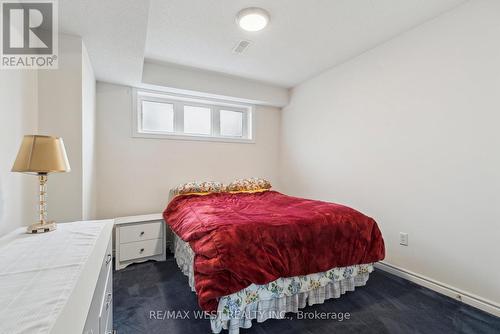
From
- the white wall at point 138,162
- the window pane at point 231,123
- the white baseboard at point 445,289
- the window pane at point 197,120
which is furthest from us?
the window pane at point 231,123

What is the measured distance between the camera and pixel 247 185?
11.3 feet

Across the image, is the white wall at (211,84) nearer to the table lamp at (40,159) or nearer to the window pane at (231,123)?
the window pane at (231,123)

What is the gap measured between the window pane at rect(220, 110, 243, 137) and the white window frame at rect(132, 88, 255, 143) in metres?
0.05

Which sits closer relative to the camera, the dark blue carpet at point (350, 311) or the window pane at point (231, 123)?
the dark blue carpet at point (350, 311)

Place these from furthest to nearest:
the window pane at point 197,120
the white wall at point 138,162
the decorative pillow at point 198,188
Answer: the window pane at point 197,120 → the decorative pillow at point 198,188 → the white wall at point 138,162

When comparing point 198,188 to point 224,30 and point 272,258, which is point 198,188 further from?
point 224,30

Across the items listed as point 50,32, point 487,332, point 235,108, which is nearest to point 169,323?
point 487,332

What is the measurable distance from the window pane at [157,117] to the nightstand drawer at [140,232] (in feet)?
4.43

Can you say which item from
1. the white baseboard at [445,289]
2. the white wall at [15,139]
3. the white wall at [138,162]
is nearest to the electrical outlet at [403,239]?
the white baseboard at [445,289]

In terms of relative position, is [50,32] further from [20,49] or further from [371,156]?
[371,156]

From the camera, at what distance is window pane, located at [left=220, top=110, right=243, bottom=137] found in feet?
12.4

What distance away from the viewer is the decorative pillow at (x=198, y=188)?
9.82 feet

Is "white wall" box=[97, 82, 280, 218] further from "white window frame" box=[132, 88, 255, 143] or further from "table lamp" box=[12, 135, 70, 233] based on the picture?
"table lamp" box=[12, 135, 70, 233]

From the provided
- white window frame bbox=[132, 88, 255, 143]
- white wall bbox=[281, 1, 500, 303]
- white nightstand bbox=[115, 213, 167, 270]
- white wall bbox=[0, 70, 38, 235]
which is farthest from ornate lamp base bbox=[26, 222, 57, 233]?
white wall bbox=[281, 1, 500, 303]
